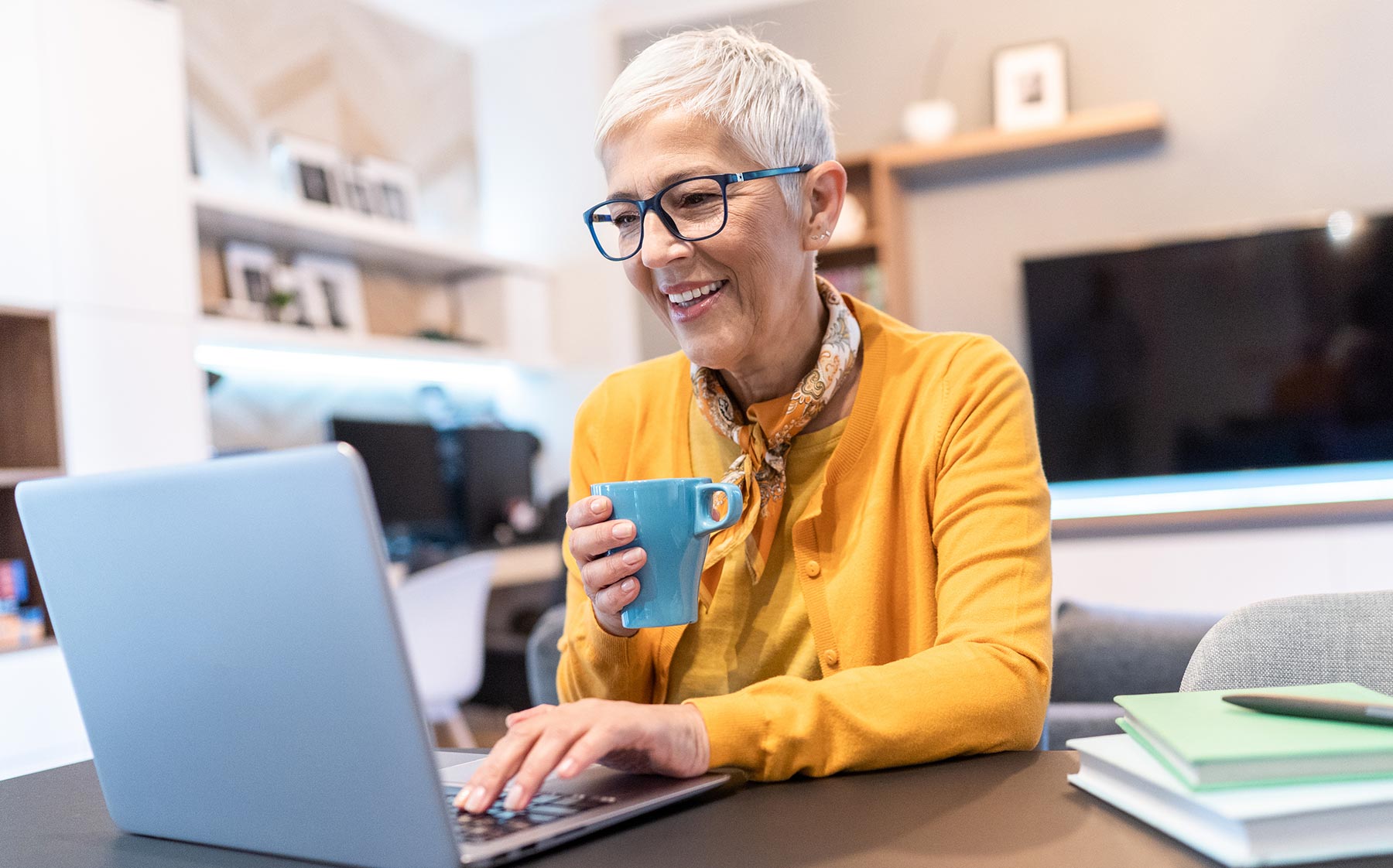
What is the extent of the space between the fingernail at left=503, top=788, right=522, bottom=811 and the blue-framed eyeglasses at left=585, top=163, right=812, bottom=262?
23.7 inches

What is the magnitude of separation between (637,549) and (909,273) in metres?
3.95

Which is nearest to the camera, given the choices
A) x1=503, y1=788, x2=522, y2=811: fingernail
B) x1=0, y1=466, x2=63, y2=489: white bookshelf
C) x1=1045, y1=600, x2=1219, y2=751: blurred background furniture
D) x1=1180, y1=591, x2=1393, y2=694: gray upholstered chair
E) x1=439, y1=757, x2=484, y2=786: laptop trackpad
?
x1=503, y1=788, x2=522, y2=811: fingernail

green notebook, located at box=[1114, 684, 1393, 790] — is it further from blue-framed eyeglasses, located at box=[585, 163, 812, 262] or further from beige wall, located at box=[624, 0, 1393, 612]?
beige wall, located at box=[624, 0, 1393, 612]

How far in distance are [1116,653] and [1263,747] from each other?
151 centimetres

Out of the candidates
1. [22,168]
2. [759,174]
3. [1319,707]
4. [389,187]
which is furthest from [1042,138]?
[1319,707]

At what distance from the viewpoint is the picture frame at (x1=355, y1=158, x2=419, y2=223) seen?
14.3 ft

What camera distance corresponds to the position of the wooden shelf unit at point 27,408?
112 inches

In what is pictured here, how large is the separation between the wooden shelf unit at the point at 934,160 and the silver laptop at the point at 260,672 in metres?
3.83

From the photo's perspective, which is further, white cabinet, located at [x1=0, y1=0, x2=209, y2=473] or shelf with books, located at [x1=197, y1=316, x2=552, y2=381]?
shelf with books, located at [x1=197, y1=316, x2=552, y2=381]

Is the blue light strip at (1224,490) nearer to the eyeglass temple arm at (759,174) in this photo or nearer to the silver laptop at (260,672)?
the eyeglass temple arm at (759,174)

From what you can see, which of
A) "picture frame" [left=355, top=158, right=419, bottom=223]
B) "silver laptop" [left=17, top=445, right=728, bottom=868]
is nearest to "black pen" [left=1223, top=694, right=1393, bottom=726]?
"silver laptop" [left=17, top=445, right=728, bottom=868]

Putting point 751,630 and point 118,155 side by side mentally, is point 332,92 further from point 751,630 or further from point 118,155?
point 751,630

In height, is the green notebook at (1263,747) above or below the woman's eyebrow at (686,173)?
below

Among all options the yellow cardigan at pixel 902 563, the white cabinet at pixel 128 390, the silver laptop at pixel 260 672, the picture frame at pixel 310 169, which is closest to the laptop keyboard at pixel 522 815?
the silver laptop at pixel 260 672
